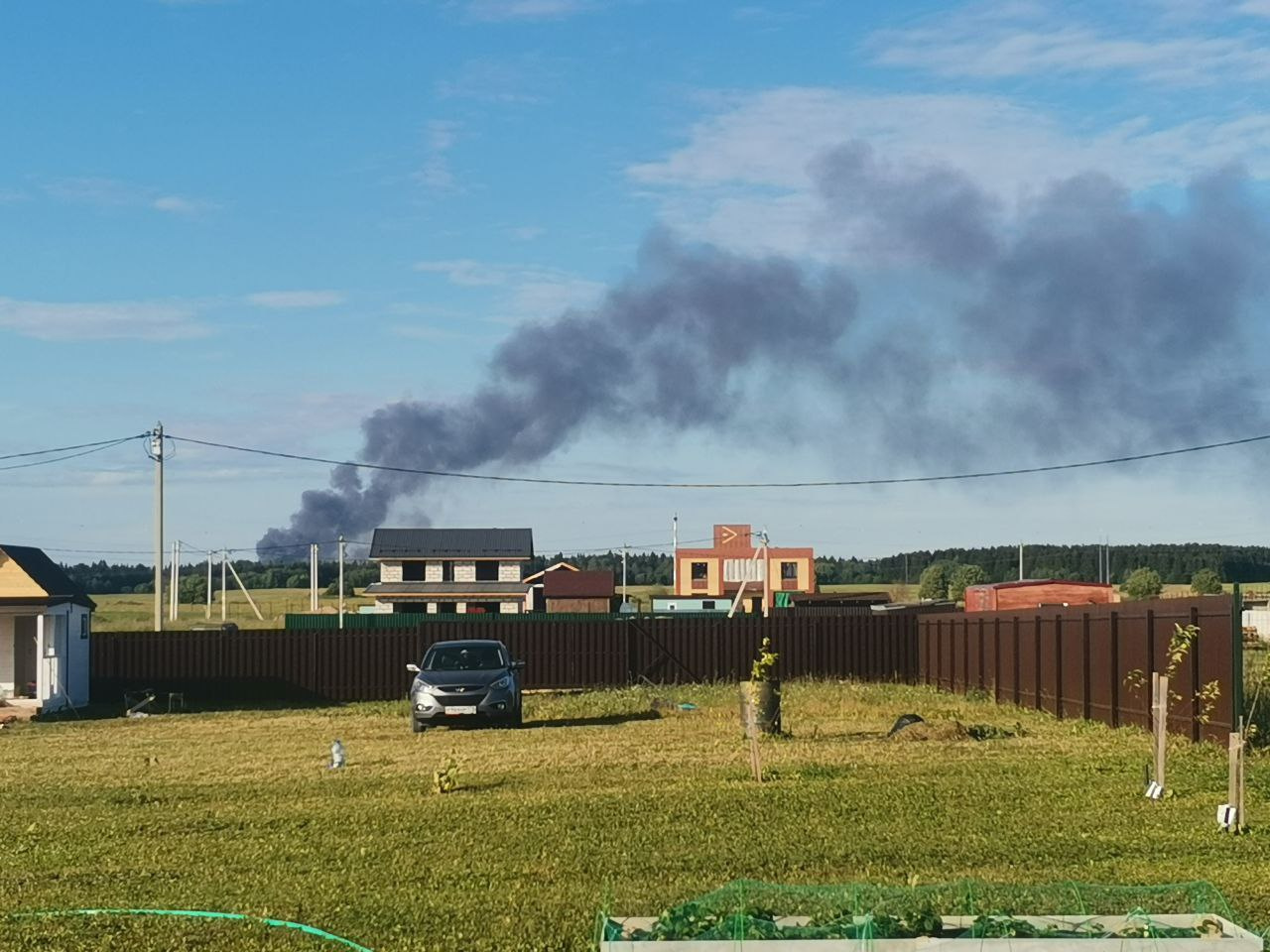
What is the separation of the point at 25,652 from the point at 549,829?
25.4 meters

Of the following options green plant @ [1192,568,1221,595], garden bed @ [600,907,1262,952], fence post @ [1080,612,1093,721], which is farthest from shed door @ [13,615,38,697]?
green plant @ [1192,568,1221,595]

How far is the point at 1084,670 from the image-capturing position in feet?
78.8

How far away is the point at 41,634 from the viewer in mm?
32344

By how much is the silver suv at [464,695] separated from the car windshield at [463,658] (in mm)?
21

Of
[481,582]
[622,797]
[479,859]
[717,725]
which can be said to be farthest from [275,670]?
[481,582]

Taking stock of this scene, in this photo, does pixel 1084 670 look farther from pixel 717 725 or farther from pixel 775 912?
pixel 775 912

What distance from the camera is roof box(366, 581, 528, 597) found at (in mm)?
83000

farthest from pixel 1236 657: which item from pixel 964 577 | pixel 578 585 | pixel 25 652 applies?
pixel 964 577

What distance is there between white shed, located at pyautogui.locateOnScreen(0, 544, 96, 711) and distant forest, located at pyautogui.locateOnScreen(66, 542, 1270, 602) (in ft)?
275

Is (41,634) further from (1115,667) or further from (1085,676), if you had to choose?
(1115,667)

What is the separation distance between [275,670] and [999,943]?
103ft

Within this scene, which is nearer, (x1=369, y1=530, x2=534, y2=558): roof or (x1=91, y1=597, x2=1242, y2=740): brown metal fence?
(x1=91, y1=597, x2=1242, y2=740): brown metal fence

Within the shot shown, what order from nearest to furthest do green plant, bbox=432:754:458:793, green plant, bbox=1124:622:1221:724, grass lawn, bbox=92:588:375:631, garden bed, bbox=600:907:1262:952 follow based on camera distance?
garden bed, bbox=600:907:1262:952, green plant, bbox=432:754:458:793, green plant, bbox=1124:622:1221:724, grass lawn, bbox=92:588:375:631

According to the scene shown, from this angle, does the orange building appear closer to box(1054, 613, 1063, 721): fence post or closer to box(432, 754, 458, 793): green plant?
box(1054, 613, 1063, 721): fence post
